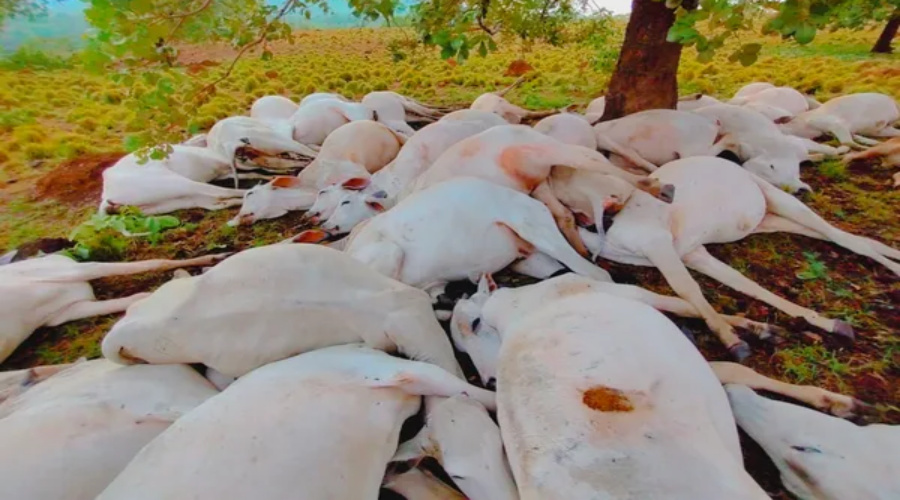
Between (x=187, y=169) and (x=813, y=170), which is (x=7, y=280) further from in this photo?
(x=813, y=170)

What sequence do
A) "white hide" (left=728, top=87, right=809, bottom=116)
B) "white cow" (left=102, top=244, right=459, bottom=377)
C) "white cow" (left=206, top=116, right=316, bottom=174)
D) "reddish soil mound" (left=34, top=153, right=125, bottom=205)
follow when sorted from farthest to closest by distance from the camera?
1. "white hide" (left=728, top=87, right=809, bottom=116)
2. "reddish soil mound" (left=34, top=153, right=125, bottom=205)
3. "white cow" (left=206, top=116, right=316, bottom=174)
4. "white cow" (left=102, top=244, right=459, bottom=377)

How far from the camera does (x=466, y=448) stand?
5.35 feet

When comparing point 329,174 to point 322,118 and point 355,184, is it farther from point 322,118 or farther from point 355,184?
point 322,118

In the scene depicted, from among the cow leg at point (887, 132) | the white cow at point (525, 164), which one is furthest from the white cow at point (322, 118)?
the cow leg at point (887, 132)

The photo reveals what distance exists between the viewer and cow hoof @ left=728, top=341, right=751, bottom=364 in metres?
2.16

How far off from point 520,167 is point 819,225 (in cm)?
160

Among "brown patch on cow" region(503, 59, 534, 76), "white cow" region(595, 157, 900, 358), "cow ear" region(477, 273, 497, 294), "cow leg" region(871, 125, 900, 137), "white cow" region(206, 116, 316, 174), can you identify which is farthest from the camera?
"brown patch on cow" region(503, 59, 534, 76)

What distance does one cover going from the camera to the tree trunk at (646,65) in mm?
3988

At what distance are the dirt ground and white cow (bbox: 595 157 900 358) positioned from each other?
0.24 ft

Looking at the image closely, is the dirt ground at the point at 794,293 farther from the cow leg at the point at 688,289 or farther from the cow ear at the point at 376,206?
the cow ear at the point at 376,206

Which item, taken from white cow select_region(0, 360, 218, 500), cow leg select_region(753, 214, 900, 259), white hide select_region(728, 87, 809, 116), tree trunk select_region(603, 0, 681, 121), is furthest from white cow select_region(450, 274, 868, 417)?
white hide select_region(728, 87, 809, 116)

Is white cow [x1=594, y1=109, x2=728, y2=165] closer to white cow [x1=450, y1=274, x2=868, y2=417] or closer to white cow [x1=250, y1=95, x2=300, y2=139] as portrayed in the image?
white cow [x1=450, y1=274, x2=868, y2=417]

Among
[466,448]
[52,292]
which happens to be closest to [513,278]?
[466,448]

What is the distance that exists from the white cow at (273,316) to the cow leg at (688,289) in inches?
42.8
